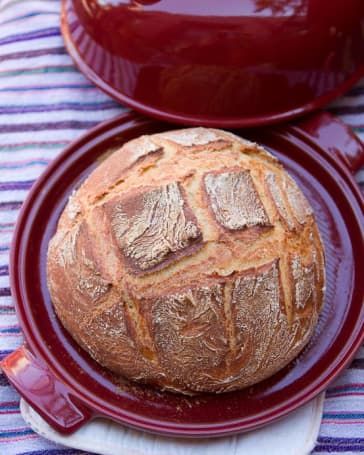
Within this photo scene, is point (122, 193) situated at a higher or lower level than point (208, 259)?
higher

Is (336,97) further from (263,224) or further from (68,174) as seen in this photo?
(68,174)

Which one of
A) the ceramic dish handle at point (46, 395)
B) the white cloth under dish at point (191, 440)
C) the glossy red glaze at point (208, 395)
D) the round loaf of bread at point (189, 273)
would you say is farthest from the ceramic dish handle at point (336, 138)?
the ceramic dish handle at point (46, 395)

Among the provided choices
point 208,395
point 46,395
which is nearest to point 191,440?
point 208,395

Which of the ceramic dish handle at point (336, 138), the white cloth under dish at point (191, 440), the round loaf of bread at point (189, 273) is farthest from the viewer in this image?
the ceramic dish handle at point (336, 138)

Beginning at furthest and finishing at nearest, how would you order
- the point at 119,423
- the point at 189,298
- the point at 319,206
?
the point at 319,206 < the point at 119,423 < the point at 189,298

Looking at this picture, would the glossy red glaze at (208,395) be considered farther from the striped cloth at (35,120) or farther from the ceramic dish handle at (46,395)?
the striped cloth at (35,120)

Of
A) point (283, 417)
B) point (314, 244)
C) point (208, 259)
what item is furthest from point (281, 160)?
point (283, 417)
